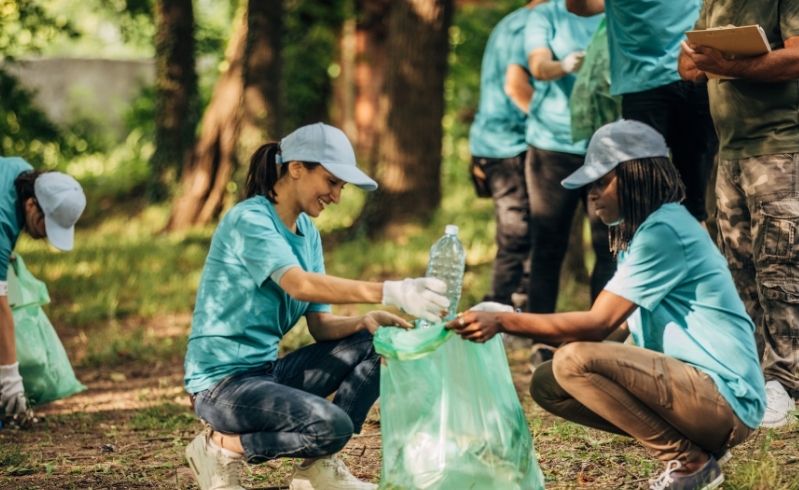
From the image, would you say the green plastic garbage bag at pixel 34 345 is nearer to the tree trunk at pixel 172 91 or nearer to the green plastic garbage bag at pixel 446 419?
the green plastic garbage bag at pixel 446 419

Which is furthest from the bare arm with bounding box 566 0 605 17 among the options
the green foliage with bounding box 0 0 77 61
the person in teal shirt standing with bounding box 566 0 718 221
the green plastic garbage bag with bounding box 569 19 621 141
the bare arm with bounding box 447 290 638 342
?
the green foliage with bounding box 0 0 77 61

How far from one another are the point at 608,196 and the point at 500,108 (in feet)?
9.30

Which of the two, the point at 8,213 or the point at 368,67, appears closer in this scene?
the point at 8,213

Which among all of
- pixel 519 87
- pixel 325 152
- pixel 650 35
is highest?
pixel 650 35

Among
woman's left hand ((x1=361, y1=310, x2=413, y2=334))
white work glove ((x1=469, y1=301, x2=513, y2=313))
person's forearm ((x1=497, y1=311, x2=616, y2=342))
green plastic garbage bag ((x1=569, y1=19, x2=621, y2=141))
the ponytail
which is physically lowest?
woman's left hand ((x1=361, y1=310, x2=413, y2=334))

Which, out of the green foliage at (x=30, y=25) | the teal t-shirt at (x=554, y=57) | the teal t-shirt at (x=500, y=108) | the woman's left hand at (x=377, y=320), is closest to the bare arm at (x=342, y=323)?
the woman's left hand at (x=377, y=320)

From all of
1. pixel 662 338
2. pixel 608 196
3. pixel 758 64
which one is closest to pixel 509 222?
pixel 758 64

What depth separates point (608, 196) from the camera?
13.3ft

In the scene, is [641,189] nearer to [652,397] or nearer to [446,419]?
[652,397]

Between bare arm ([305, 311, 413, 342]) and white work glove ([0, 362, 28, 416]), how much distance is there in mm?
1708

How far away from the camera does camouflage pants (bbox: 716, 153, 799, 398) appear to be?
15.7ft

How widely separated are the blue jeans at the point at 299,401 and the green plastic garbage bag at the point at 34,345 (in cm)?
190

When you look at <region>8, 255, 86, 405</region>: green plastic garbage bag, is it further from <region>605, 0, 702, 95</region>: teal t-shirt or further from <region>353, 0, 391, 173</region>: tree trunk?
<region>353, 0, 391, 173</region>: tree trunk

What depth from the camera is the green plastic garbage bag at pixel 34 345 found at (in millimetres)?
5734
